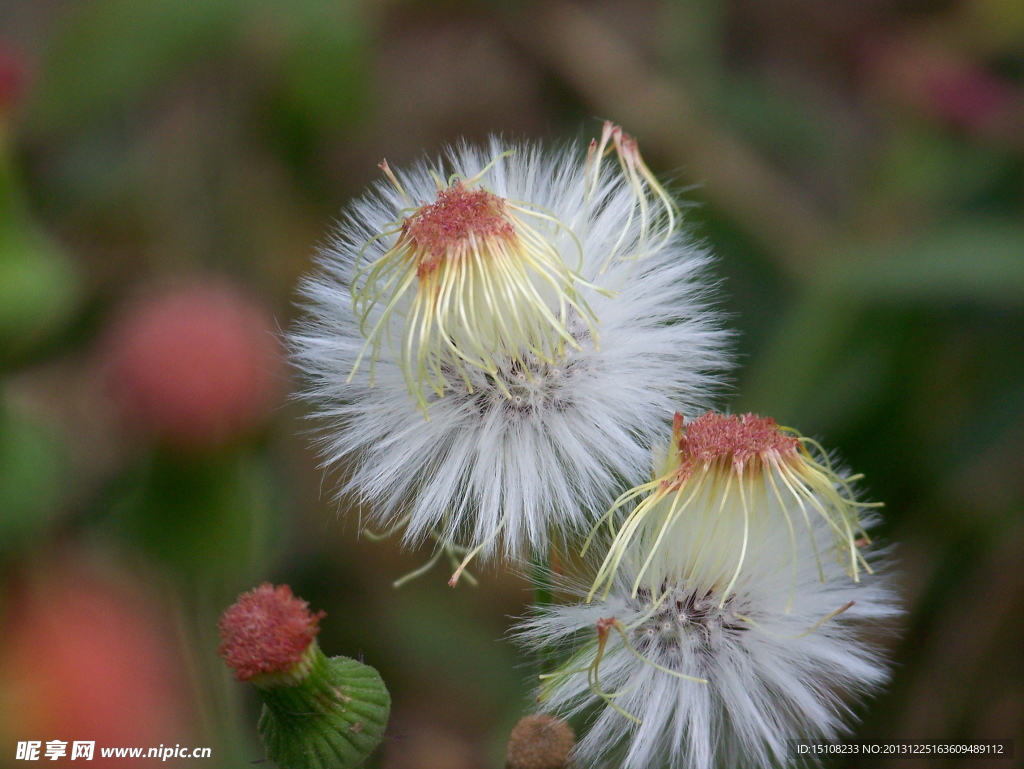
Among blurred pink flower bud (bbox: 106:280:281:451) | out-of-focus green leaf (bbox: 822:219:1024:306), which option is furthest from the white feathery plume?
out-of-focus green leaf (bbox: 822:219:1024:306)

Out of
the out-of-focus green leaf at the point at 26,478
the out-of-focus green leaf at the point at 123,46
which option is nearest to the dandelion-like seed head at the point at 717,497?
the out-of-focus green leaf at the point at 26,478

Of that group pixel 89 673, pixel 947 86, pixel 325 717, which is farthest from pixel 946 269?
pixel 89 673

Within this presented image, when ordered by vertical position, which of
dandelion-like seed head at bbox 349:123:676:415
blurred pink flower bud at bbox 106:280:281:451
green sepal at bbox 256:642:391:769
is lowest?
green sepal at bbox 256:642:391:769

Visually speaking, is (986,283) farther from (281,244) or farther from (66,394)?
(66,394)

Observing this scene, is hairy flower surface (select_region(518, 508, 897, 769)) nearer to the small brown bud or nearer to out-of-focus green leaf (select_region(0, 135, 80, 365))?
the small brown bud

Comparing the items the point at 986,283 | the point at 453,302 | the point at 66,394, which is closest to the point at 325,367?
the point at 453,302

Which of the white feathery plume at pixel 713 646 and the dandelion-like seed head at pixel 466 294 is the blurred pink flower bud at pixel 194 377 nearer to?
the dandelion-like seed head at pixel 466 294
